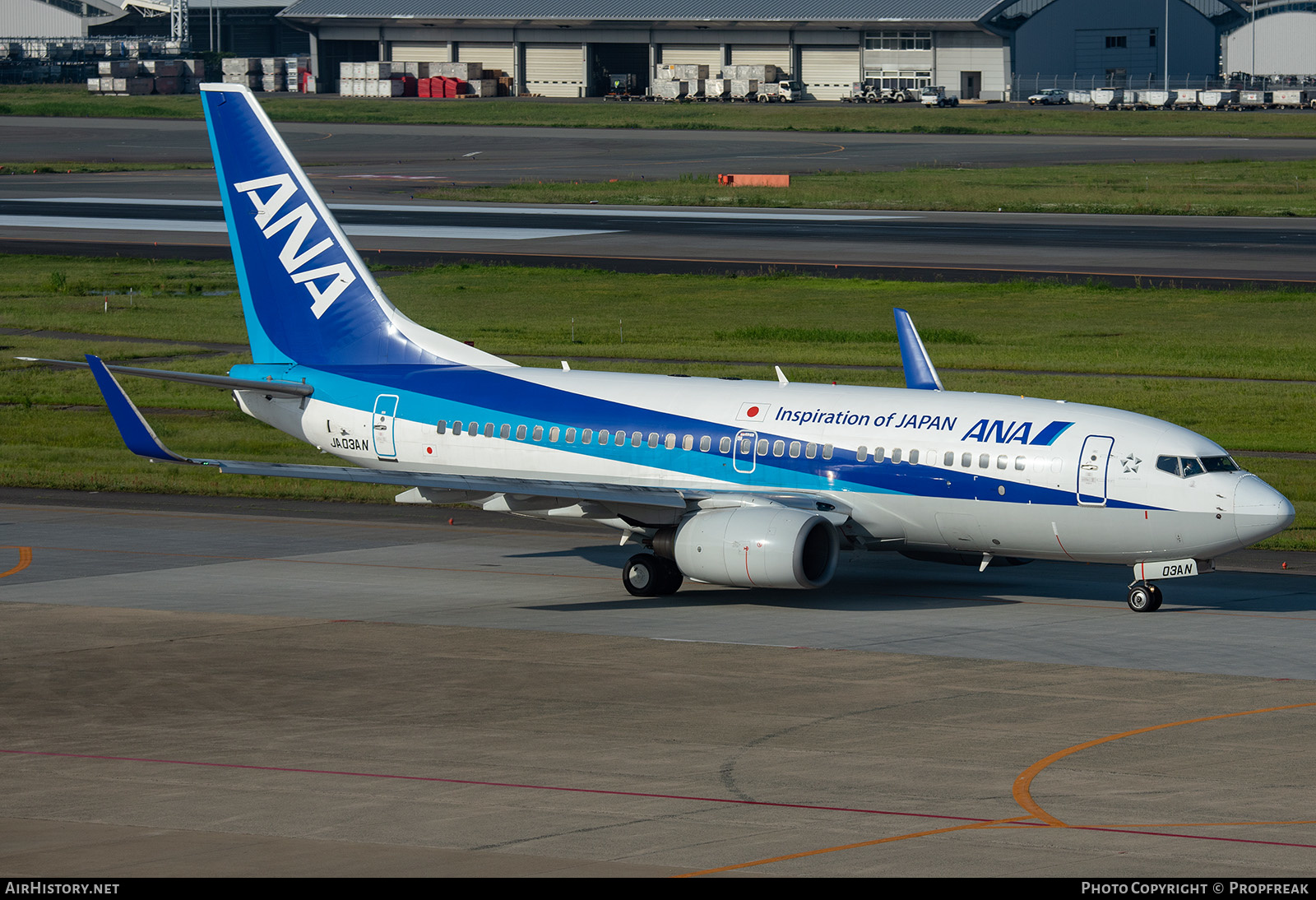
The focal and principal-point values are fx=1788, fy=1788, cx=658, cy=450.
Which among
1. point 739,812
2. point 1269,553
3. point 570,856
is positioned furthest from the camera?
point 1269,553

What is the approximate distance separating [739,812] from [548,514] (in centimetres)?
1691

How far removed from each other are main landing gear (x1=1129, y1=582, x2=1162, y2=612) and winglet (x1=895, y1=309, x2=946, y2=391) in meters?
7.57

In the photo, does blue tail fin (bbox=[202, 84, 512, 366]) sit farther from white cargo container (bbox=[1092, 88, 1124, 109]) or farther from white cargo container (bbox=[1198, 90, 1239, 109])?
white cargo container (bbox=[1198, 90, 1239, 109])

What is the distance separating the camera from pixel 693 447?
37875mm

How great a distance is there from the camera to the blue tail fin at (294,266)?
139 ft

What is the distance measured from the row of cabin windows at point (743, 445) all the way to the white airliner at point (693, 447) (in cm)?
4

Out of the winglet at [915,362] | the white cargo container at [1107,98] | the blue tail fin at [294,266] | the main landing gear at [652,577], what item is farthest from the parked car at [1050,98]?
the main landing gear at [652,577]

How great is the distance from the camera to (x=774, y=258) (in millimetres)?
95188

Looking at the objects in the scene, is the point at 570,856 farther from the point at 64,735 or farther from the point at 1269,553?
the point at 1269,553

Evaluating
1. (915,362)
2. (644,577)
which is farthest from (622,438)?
(915,362)

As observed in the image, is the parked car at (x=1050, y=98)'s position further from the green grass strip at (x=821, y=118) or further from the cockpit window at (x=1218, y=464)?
the cockpit window at (x=1218, y=464)

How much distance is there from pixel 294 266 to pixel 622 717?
19.4 metres
